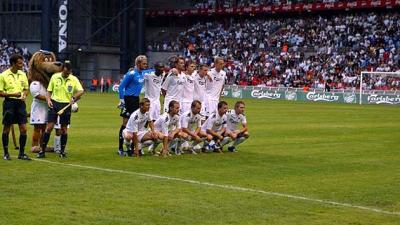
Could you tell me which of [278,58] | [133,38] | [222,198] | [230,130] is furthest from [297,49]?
[222,198]

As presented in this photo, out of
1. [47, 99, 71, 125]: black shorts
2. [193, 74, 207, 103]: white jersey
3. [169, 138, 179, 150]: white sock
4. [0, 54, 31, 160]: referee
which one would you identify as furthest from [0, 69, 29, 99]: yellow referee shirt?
[193, 74, 207, 103]: white jersey

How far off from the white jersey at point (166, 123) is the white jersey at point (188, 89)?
1306 millimetres

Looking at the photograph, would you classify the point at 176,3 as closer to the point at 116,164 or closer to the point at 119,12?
the point at 119,12

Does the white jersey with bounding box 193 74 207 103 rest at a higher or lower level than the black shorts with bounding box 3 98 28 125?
higher

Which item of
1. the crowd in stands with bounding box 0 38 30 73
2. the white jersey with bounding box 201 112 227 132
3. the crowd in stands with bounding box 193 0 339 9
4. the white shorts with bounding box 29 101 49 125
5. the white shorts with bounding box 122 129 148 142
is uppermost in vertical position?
the crowd in stands with bounding box 193 0 339 9

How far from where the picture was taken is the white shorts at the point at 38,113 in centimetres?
1580

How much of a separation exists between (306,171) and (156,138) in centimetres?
336

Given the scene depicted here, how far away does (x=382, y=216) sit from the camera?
10.2 metres

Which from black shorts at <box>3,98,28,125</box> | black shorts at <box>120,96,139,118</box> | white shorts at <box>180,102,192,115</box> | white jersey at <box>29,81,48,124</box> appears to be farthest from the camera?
white shorts at <box>180,102,192,115</box>

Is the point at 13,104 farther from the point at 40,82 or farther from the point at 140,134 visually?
the point at 140,134

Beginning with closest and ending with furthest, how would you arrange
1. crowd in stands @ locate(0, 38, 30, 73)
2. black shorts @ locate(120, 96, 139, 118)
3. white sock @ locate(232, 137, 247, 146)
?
black shorts @ locate(120, 96, 139, 118) < white sock @ locate(232, 137, 247, 146) < crowd in stands @ locate(0, 38, 30, 73)

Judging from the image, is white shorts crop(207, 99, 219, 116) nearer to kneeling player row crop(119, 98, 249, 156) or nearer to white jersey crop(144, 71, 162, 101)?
kneeling player row crop(119, 98, 249, 156)

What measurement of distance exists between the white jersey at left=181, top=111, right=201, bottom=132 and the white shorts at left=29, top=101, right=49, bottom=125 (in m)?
2.90

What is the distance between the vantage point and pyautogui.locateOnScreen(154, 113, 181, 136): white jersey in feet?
53.1
